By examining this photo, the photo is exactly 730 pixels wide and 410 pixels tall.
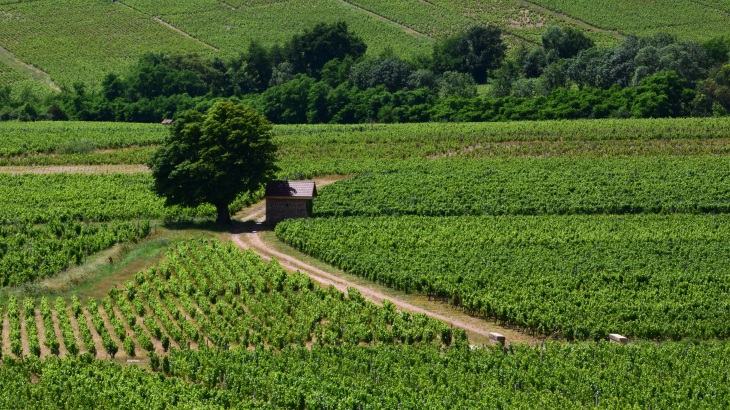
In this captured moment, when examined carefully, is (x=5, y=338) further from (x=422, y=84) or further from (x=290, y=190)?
(x=422, y=84)

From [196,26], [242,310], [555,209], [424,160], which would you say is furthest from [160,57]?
[242,310]

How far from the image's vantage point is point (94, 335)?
40594 millimetres

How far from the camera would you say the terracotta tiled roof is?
197 feet

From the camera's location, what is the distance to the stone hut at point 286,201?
59969 mm

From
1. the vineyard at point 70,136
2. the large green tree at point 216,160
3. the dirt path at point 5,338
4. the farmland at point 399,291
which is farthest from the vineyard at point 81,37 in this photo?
the dirt path at point 5,338

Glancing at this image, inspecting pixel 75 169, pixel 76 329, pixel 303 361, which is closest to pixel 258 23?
pixel 75 169

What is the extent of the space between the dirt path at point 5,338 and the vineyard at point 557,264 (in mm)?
18597

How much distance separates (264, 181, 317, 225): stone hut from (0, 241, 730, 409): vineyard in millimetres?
15542

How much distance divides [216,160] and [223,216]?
176 inches

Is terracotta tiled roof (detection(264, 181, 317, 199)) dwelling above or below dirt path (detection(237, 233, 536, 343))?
above

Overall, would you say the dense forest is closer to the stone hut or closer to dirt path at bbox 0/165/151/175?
dirt path at bbox 0/165/151/175

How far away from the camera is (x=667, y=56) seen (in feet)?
363

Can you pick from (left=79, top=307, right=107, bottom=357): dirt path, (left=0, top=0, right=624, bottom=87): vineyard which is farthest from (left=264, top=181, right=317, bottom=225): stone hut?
(left=0, top=0, right=624, bottom=87): vineyard

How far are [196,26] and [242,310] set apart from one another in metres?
137
